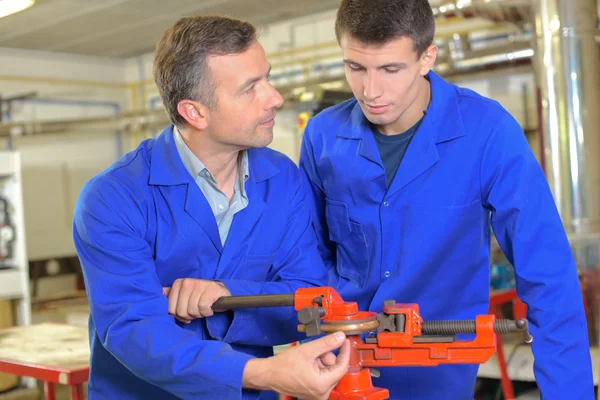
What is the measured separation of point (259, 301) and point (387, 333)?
235 mm

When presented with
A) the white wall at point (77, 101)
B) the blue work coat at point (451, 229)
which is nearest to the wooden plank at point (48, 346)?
the blue work coat at point (451, 229)

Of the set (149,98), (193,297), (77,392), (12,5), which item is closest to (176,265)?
(193,297)

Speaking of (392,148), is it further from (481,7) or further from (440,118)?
(481,7)

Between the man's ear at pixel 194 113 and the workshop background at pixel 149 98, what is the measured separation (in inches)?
10.3

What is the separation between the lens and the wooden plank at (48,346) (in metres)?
2.38

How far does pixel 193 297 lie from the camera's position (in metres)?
1.34

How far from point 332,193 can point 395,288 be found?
0.28 meters

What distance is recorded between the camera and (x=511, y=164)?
1.46 m

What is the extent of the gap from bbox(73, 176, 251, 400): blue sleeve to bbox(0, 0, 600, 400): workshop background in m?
0.56

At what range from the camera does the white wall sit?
670 centimetres

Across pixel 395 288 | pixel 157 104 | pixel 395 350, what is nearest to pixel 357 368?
pixel 395 350

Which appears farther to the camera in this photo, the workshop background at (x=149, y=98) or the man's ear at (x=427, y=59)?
the workshop background at (x=149, y=98)

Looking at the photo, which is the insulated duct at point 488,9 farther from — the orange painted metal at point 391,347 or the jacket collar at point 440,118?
the orange painted metal at point 391,347

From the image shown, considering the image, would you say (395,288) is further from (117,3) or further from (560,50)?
(117,3)
